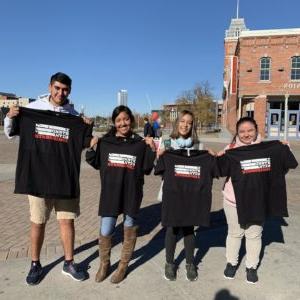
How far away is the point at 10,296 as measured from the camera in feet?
12.5

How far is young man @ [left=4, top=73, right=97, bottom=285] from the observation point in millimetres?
4105

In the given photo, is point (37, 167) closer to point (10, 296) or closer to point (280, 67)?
point (10, 296)

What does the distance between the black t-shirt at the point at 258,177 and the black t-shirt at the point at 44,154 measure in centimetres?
164

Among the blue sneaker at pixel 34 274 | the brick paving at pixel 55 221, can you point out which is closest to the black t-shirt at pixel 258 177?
the brick paving at pixel 55 221

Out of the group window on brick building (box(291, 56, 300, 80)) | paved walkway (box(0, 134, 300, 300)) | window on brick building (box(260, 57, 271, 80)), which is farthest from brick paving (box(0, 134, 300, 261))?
window on brick building (box(260, 57, 271, 80))

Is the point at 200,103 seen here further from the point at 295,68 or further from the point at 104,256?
the point at 104,256

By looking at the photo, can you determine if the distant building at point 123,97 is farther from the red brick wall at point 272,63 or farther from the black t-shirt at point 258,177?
the red brick wall at point 272,63

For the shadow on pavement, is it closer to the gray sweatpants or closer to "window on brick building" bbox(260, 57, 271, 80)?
the gray sweatpants

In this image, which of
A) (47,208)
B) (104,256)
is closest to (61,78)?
(47,208)

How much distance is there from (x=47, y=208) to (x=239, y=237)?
2.13m

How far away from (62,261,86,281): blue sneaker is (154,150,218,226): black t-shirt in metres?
1.03

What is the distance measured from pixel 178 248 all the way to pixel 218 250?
526 millimetres

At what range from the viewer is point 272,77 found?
35.8 m

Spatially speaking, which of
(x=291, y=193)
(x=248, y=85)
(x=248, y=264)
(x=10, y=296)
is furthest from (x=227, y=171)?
(x=248, y=85)
